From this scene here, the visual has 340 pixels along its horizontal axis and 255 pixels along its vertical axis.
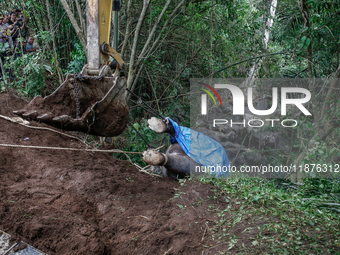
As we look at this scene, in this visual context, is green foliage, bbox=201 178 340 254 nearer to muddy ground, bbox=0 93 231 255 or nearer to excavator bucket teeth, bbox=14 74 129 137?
muddy ground, bbox=0 93 231 255

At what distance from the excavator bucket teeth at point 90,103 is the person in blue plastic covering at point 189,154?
1235 millimetres

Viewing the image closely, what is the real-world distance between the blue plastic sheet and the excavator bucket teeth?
1530 millimetres

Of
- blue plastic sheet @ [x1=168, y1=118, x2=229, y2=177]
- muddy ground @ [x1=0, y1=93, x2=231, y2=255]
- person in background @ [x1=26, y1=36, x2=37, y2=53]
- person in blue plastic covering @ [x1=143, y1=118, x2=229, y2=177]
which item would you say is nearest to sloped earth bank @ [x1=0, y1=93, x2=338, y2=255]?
muddy ground @ [x1=0, y1=93, x2=231, y2=255]

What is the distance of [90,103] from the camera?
4090mm

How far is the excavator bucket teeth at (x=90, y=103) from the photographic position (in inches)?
→ 145

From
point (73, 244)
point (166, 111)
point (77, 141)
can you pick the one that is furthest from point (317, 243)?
point (166, 111)

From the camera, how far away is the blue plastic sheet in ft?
16.8

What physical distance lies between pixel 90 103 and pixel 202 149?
2060 millimetres

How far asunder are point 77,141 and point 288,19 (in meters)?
4.82

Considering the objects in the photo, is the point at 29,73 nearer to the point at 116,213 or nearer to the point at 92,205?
the point at 92,205

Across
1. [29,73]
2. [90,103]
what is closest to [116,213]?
[90,103]

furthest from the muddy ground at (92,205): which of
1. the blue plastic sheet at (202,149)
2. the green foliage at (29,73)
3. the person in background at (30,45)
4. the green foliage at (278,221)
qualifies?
the person in background at (30,45)

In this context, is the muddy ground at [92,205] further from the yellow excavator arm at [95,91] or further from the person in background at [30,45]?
the person in background at [30,45]

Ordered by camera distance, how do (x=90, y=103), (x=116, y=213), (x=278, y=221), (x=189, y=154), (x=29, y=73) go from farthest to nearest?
(x=29, y=73), (x=189, y=154), (x=90, y=103), (x=116, y=213), (x=278, y=221)
